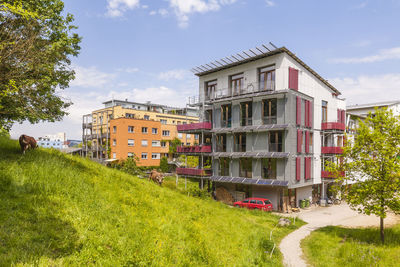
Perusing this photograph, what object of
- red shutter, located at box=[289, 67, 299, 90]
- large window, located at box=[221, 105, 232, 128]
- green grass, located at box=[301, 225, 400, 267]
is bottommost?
green grass, located at box=[301, 225, 400, 267]

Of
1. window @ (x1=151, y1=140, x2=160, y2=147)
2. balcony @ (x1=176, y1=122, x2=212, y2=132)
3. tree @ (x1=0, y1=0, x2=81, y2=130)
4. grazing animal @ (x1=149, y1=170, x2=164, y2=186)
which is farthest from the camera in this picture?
window @ (x1=151, y1=140, x2=160, y2=147)

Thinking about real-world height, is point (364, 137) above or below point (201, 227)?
above

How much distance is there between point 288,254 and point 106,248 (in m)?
10.5

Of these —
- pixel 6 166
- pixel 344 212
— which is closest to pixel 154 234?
pixel 6 166

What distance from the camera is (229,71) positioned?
32219mm

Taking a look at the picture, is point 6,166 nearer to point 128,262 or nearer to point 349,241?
point 128,262

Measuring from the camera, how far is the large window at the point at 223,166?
1230 inches

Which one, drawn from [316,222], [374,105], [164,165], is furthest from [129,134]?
[374,105]

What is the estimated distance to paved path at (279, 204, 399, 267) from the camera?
13523 mm

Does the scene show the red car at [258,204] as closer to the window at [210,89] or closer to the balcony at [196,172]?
the balcony at [196,172]

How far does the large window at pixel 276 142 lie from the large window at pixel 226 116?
5.91 meters

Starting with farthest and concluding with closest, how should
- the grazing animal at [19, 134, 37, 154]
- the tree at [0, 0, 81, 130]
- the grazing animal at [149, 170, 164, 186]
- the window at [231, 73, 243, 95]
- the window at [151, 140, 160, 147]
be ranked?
the window at [151, 140, 160, 147], the window at [231, 73, 243, 95], the grazing animal at [149, 170, 164, 186], the grazing animal at [19, 134, 37, 154], the tree at [0, 0, 81, 130]

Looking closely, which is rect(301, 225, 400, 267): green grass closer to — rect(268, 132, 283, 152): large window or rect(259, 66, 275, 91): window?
rect(268, 132, 283, 152): large window

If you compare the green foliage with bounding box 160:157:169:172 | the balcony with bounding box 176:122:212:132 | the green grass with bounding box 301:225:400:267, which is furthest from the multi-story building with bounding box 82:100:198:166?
the green grass with bounding box 301:225:400:267
